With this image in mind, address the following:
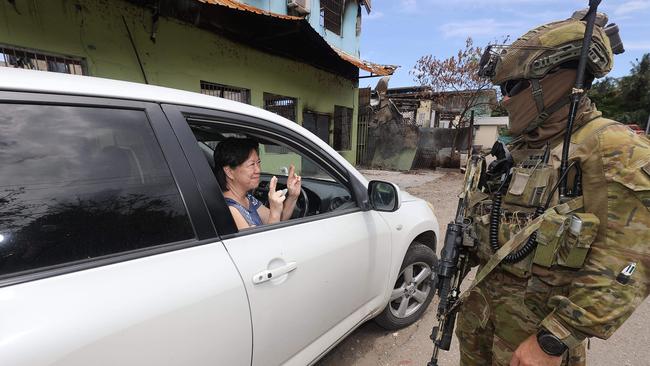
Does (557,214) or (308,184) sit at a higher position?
(557,214)

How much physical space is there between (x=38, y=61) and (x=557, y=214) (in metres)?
5.87

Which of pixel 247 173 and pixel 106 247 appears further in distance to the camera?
pixel 247 173

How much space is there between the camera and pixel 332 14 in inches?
376

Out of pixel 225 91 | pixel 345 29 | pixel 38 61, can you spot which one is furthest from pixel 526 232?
pixel 345 29

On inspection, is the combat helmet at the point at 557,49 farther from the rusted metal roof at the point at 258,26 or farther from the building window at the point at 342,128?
the building window at the point at 342,128

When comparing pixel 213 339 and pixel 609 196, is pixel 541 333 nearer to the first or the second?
pixel 609 196

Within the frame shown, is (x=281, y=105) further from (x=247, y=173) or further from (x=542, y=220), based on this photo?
(x=542, y=220)

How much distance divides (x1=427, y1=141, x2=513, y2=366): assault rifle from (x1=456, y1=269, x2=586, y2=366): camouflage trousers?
9 cm

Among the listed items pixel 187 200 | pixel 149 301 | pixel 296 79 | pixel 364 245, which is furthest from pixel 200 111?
pixel 296 79

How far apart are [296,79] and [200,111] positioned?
7339 millimetres

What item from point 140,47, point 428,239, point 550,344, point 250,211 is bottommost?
point 428,239

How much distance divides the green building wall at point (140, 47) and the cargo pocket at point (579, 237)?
19.1 ft

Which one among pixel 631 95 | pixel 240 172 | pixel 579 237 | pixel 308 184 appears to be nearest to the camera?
pixel 579 237

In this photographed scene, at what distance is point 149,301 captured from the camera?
90 centimetres
